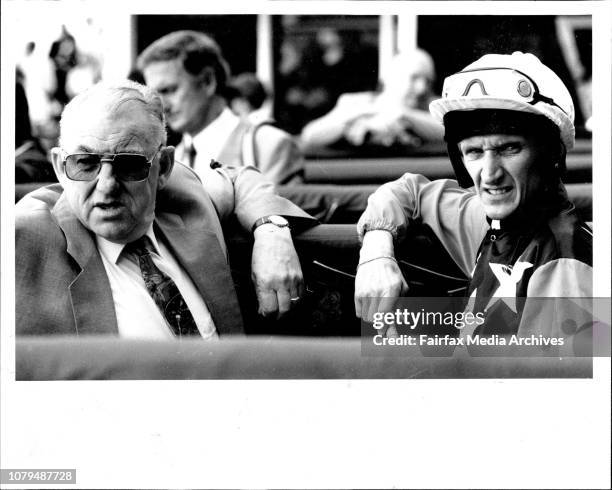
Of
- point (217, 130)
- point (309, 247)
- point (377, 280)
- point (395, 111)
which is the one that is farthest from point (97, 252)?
point (395, 111)

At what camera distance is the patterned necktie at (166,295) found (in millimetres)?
3695

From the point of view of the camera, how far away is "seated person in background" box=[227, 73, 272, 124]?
376 centimetres

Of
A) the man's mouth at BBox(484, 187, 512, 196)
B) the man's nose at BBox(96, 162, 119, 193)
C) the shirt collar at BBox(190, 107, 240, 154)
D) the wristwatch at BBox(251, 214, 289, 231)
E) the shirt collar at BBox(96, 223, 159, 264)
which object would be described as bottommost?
the shirt collar at BBox(96, 223, 159, 264)

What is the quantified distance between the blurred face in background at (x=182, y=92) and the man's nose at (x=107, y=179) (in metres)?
0.32

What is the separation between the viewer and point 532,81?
3.69 metres

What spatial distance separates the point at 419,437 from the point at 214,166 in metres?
1.37

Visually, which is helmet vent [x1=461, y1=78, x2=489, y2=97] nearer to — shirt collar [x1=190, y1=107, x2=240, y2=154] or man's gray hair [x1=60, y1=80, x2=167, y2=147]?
shirt collar [x1=190, y1=107, x2=240, y2=154]

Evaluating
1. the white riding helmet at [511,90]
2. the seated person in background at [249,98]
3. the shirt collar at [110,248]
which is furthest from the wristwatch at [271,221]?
the white riding helmet at [511,90]

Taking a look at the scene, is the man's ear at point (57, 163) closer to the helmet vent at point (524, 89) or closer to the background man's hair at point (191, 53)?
the background man's hair at point (191, 53)

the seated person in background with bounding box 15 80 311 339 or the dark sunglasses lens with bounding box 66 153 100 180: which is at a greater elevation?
the dark sunglasses lens with bounding box 66 153 100 180

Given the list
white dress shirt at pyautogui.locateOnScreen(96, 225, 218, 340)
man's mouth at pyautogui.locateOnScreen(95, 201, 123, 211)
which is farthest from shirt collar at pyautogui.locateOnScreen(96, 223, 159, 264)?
man's mouth at pyautogui.locateOnScreen(95, 201, 123, 211)

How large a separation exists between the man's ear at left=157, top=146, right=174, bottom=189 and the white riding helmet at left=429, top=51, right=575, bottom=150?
3.50ft

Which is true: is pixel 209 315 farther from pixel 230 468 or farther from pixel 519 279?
pixel 519 279

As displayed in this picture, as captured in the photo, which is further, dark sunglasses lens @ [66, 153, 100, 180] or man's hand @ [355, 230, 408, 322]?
man's hand @ [355, 230, 408, 322]
